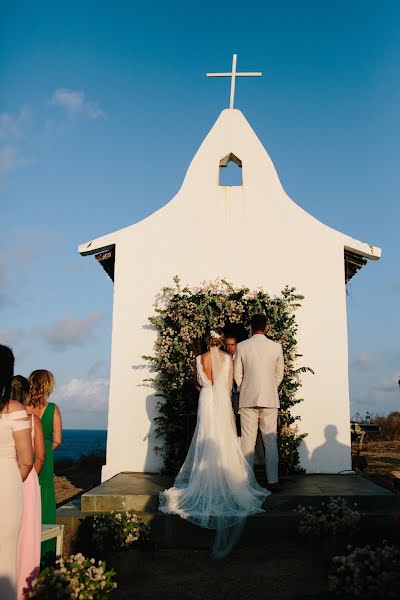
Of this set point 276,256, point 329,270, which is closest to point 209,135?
point 276,256

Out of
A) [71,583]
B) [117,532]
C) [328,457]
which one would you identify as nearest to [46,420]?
[117,532]

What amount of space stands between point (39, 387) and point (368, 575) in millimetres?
3149

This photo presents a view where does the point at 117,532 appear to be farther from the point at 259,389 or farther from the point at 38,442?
the point at 259,389

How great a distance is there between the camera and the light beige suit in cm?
730

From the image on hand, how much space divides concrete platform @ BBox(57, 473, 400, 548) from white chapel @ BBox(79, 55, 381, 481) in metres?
1.50

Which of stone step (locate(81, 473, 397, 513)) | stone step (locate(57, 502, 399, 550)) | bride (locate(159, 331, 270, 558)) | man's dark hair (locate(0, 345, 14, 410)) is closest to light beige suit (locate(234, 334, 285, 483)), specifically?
bride (locate(159, 331, 270, 558))

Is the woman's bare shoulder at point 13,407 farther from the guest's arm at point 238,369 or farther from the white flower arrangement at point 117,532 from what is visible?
the guest's arm at point 238,369

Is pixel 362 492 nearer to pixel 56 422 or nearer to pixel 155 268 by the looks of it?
pixel 56 422

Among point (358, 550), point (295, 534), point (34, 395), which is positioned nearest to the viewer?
point (358, 550)

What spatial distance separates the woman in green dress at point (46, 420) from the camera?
518 centimetres

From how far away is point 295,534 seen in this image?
6.25m

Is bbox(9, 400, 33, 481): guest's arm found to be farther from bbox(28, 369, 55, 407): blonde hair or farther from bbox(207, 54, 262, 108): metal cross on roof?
bbox(207, 54, 262, 108): metal cross on roof

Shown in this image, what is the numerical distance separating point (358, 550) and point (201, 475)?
2.58 m

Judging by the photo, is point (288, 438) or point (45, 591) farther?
point (288, 438)
